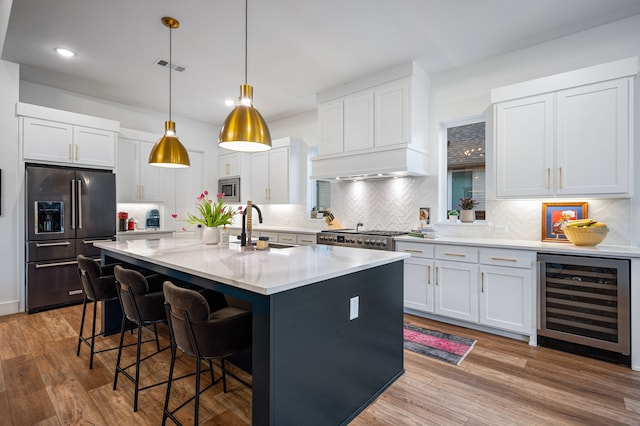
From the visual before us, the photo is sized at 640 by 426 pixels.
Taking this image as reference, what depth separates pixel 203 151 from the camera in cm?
641

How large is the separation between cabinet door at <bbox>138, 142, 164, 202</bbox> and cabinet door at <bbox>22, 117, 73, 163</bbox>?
1.16 metres

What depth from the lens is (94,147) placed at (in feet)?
14.6

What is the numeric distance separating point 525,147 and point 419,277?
1.73 m

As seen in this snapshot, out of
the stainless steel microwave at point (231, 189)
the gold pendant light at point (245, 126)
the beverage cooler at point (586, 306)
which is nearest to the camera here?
the gold pendant light at point (245, 126)

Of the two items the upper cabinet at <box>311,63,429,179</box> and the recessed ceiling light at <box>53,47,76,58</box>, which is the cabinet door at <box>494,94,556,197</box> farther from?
the recessed ceiling light at <box>53,47,76,58</box>

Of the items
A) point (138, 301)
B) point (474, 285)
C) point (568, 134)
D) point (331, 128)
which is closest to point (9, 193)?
point (138, 301)

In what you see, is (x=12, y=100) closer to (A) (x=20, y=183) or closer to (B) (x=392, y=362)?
(A) (x=20, y=183)

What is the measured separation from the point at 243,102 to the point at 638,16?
3.63 metres

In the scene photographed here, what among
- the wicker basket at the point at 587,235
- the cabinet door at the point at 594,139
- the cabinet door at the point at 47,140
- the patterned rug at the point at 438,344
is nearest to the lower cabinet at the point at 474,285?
the patterned rug at the point at 438,344

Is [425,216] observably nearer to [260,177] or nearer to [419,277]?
[419,277]

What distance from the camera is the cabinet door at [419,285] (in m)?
3.59

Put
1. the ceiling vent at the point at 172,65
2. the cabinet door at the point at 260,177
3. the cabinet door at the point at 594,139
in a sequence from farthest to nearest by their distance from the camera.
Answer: the cabinet door at the point at 260,177, the ceiling vent at the point at 172,65, the cabinet door at the point at 594,139

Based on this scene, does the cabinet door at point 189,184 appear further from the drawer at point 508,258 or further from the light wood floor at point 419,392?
the drawer at point 508,258

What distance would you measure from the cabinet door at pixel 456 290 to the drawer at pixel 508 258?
142mm
